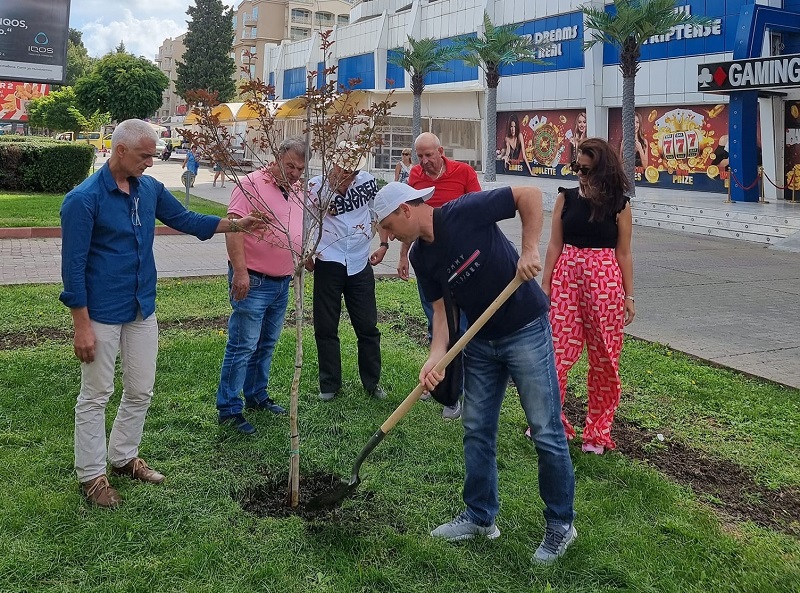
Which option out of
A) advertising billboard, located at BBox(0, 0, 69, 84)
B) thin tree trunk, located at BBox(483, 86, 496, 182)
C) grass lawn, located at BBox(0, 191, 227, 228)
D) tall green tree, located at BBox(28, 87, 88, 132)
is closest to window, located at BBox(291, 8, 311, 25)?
tall green tree, located at BBox(28, 87, 88, 132)

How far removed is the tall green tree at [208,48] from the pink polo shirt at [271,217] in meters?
67.3

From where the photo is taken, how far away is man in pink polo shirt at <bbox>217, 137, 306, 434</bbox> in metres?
4.36

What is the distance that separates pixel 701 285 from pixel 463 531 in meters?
8.07

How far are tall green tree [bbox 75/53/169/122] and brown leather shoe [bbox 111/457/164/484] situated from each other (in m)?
39.1

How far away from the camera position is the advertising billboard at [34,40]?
45.1 ft

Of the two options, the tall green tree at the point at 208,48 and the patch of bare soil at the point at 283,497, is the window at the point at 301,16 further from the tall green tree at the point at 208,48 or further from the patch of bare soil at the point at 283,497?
the patch of bare soil at the point at 283,497

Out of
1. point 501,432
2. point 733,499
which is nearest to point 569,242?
point 501,432

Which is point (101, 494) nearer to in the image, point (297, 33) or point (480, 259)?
point (480, 259)

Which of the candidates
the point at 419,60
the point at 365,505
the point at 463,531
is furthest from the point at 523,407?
the point at 419,60

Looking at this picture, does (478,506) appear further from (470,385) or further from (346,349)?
(346,349)

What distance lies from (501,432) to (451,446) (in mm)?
417

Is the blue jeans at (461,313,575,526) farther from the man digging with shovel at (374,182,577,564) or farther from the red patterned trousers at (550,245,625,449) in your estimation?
the red patterned trousers at (550,245,625,449)

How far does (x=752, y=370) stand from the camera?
20.6ft

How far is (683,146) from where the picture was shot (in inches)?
1073
